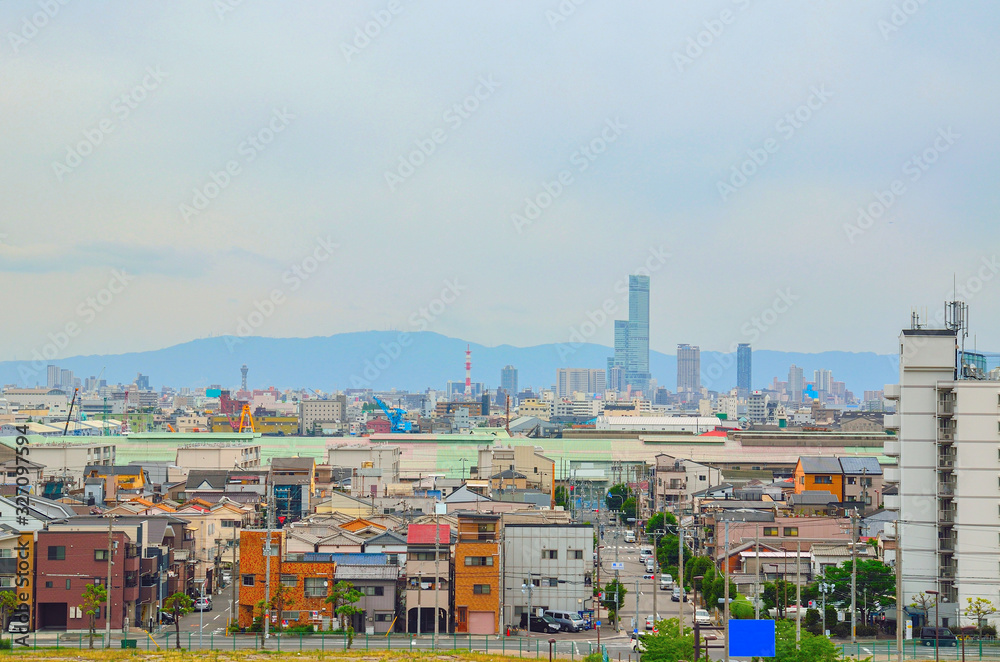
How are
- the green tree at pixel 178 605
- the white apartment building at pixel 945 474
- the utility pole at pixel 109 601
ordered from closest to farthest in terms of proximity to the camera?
1. the utility pole at pixel 109 601
2. the green tree at pixel 178 605
3. the white apartment building at pixel 945 474

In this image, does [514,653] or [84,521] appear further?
[84,521]

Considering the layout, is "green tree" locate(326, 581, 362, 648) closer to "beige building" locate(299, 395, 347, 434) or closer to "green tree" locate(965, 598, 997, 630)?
"green tree" locate(965, 598, 997, 630)

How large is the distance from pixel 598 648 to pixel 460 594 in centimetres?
334

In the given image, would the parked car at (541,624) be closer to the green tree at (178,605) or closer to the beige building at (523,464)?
the green tree at (178,605)

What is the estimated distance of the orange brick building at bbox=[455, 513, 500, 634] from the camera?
21.0m

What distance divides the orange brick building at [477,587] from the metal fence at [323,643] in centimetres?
43

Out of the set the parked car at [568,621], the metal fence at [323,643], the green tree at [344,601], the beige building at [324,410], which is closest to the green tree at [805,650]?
the metal fence at [323,643]

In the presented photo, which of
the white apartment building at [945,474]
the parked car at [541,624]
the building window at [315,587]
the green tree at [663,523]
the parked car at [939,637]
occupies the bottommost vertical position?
the parked car at [541,624]

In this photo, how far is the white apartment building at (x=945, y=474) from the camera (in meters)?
21.8

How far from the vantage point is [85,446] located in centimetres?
5022

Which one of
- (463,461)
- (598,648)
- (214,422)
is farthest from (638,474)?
(214,422)

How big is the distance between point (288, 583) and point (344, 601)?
119 centimetres

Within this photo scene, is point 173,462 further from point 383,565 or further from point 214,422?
point 214,422

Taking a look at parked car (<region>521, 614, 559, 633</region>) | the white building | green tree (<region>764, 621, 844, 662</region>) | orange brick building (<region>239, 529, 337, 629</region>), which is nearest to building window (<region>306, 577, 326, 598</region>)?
orange brick building (<region>239, 529, 337, 629</region>)
